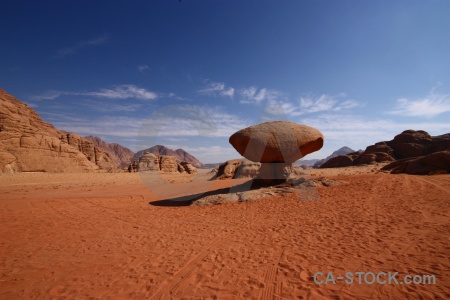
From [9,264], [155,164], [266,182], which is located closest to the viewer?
[9,264]

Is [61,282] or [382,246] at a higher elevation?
[382,246]

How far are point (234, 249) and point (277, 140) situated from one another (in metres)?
9.08

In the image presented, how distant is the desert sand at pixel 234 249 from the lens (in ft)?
12.6

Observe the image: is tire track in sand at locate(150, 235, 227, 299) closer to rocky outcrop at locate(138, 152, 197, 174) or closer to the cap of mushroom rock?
the cap of mushroom rock

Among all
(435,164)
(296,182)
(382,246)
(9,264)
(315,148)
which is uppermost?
(315,148)

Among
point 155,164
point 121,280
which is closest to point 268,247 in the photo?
point 121,280

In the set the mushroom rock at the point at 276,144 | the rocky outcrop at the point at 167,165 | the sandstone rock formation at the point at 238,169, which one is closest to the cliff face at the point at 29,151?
the rocky outcrop at the point at 167,165

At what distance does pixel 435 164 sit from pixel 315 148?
10.6 m

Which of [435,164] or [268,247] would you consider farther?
[435,164]

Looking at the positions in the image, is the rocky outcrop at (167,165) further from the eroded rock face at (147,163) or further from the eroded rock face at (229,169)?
the eroded rock face at (229,169)

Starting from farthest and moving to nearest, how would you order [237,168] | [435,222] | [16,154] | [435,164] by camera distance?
[16,154], [237,168], [435,164], [435,222]

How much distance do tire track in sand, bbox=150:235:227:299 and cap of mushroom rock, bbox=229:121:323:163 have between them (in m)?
8.34

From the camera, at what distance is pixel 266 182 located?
14.3 m

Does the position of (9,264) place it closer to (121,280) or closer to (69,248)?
(69,248)
